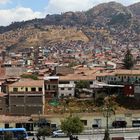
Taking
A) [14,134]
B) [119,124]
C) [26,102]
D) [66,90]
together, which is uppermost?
[66,90]

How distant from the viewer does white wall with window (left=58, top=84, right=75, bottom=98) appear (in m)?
58.7

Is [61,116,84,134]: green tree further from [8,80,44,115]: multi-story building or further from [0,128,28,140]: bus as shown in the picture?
[8,80,44,115]: multi-story building

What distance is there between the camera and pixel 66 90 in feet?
193

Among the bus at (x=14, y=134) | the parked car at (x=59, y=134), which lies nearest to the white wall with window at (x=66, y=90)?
the parked car at (x=59, y=134)

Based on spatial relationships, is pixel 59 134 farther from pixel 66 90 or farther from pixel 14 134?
pixel 66 90

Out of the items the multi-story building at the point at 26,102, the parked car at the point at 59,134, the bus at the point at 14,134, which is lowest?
the parked car at the point at 59,134

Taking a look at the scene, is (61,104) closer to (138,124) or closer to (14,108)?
(14,108)

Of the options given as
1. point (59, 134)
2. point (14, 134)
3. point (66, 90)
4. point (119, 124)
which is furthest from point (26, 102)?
point (14, 134)

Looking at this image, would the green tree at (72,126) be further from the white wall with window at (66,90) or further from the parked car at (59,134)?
the white wall with window at (66,90)

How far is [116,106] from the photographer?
177ft

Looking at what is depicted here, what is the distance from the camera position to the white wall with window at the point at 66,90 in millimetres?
58656

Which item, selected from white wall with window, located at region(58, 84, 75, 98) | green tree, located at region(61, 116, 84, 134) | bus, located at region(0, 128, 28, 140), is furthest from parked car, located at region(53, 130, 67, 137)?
white wall with window, located at region(58, 84, 75, 98)

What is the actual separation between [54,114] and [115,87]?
10.4m

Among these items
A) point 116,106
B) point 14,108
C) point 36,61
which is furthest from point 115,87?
point 36,61
